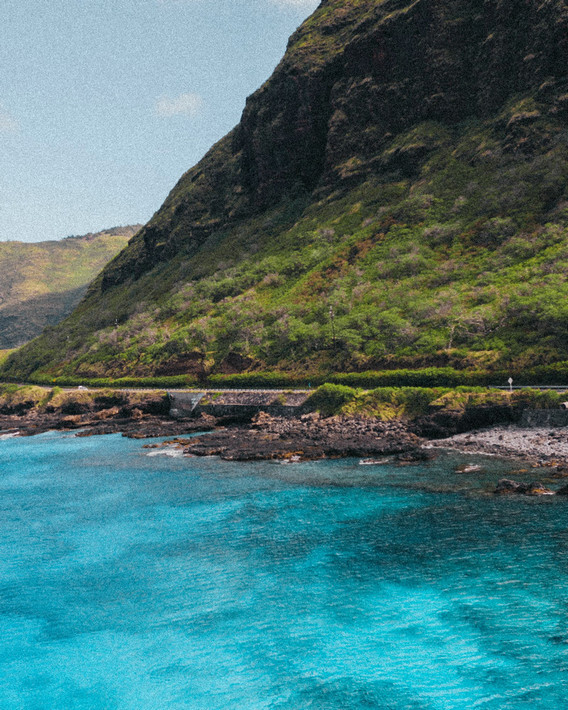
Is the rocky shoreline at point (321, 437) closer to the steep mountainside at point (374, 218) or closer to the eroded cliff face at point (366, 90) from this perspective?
the steep mountainside at point (374, 218)

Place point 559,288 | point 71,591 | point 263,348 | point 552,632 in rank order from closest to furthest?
1. point 552,632
2. point 71,591
3. point 559,288
4. point 263,348

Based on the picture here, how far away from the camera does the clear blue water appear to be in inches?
642

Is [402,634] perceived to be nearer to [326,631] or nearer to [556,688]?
[326,631]

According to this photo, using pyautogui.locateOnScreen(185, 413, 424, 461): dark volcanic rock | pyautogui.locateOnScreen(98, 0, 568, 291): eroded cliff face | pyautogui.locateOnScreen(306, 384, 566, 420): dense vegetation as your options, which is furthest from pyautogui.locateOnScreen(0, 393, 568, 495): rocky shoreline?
pyautogui.locateOnScreen(98, 0, 568, 291): eroded cliff face

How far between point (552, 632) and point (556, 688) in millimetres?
2832

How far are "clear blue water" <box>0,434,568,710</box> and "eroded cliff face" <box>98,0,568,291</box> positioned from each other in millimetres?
76214

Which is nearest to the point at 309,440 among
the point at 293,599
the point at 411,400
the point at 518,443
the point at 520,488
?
the point at 411,400

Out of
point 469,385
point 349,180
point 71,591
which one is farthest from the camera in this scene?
point 349,180

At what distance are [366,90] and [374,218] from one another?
3422cm

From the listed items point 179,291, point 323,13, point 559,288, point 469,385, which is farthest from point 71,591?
point 323,13

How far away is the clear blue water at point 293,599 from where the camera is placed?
16.3 metres

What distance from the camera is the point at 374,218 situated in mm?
96812

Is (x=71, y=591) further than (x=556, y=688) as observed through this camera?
Yes

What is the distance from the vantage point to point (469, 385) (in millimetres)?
50000
